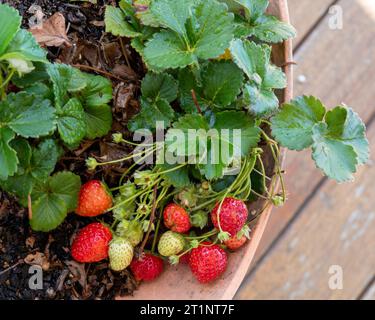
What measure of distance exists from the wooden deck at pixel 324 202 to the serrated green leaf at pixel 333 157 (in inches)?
14.9

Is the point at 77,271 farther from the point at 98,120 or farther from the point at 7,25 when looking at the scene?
the point at 7,25

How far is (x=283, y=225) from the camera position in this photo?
1119 mm

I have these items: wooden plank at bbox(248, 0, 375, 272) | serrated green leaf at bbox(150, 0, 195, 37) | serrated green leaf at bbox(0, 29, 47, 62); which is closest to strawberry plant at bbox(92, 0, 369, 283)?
serrated green leaf at bbox(150, 0, 195, 37)

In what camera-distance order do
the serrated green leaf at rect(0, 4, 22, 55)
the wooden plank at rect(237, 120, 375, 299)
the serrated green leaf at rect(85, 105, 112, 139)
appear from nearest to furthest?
the serrated green leaf at rect(0, 4, 22, 55)
the serrated green leaf at rect(85, 105, 112, 139)
the wooden plank at rect(237, 120, 375, 299)

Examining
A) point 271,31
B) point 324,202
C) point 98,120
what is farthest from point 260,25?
point 324,202

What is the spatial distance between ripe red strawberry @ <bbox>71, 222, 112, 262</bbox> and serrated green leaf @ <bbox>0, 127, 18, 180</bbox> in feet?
0.48

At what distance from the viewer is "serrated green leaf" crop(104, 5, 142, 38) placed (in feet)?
2.52

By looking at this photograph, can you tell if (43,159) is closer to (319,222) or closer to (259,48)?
(259,48)

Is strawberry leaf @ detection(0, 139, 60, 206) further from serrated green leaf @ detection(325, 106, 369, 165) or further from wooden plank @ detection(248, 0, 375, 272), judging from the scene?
wooden plank @ detection(248, 0, 375, 272)

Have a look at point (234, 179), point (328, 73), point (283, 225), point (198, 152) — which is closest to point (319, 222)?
point (283, 225)

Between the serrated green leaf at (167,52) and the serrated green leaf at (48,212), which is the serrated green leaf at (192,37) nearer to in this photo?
Result: the serrated green leaf at (167,52)

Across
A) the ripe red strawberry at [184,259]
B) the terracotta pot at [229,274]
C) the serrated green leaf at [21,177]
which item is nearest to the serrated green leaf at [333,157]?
the terracotta pot at [229,274]

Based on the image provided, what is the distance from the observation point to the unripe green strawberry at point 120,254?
2.55ft

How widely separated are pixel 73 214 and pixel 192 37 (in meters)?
0.27
